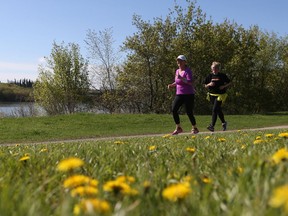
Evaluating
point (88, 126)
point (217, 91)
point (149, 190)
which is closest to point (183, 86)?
point (217, 91)

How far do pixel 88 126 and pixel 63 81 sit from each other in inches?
849

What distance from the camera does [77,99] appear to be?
38938mm

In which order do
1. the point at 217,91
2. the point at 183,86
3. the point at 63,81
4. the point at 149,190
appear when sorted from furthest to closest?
the point at 63,81
the point at 217,91
the point at 183,86
the point at 149,190

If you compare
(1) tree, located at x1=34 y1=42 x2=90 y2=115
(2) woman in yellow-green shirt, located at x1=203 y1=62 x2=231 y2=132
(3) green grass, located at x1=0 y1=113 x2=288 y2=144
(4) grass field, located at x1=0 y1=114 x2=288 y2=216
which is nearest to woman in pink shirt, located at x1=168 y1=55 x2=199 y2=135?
(2) woman in yellow-green shirt, located at x1=203 y1=62 x2=231 y2=132

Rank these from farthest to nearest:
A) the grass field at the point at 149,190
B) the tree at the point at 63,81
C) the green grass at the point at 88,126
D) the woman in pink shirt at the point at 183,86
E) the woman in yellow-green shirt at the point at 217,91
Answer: the tree at the point at 63,81 < the green grass at the point at 88,126 < the woman in yellow-green shirt at the point at 217,91 < the woman in pink shirt at the point at 183,86 < the grass field at the point at 149,190

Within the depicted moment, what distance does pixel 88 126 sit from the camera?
2031 cm

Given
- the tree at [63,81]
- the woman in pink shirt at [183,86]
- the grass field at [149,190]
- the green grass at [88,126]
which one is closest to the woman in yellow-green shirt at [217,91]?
the woman in pink shirt at [183,86]

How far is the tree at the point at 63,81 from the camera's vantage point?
39.2 meters

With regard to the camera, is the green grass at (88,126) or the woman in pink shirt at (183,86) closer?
the woman in pink shirt at (183,86)

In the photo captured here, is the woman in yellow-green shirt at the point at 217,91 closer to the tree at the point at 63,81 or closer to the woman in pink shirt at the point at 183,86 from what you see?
the woman in pink shirt at the point at 183,86

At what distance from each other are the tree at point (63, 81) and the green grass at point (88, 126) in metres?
16.8

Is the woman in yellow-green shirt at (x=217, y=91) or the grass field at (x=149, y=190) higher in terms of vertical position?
the woman in yellow-green shirt at (x=217, y=91)

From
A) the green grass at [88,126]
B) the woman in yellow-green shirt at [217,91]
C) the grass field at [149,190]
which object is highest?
the woman in yellow-green shirt at [217,91]

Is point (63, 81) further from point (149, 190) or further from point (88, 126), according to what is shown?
point (149, 190)
